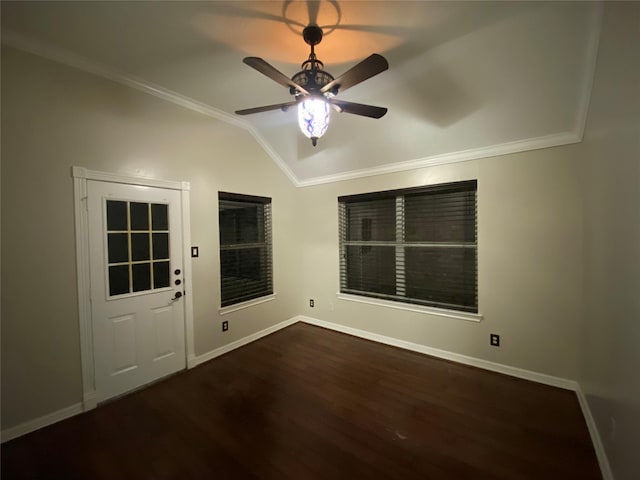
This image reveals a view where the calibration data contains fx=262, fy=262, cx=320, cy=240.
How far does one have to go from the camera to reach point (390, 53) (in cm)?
200

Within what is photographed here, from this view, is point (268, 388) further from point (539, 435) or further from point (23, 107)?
point (23, 107)

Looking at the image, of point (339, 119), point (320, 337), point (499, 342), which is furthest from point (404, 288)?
point (339, 119)

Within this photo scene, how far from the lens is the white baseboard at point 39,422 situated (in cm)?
188

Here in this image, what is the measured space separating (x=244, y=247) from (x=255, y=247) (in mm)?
195

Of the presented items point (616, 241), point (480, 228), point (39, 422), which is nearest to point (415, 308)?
point (480, 228)

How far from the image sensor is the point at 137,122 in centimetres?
249

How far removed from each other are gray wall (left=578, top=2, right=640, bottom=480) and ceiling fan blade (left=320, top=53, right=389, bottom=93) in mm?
1053

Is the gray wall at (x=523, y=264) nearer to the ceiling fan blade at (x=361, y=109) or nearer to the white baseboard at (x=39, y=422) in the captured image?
the ceiling fan blade at (x=361, y=109)

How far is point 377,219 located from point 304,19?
97.7 inches

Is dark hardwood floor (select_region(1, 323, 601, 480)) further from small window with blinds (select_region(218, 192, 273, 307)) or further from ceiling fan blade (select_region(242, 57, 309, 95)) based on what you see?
ceiling fan blade (select_region(242, 57, 309, 95))

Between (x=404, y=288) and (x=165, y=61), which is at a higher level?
(x=165, y=61)

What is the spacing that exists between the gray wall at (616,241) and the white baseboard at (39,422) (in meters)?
3.60

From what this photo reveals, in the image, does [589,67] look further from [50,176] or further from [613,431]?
[50,176]

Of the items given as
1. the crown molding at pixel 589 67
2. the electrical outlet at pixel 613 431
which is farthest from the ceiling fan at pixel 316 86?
the electrical outlet at pixel 613 431
